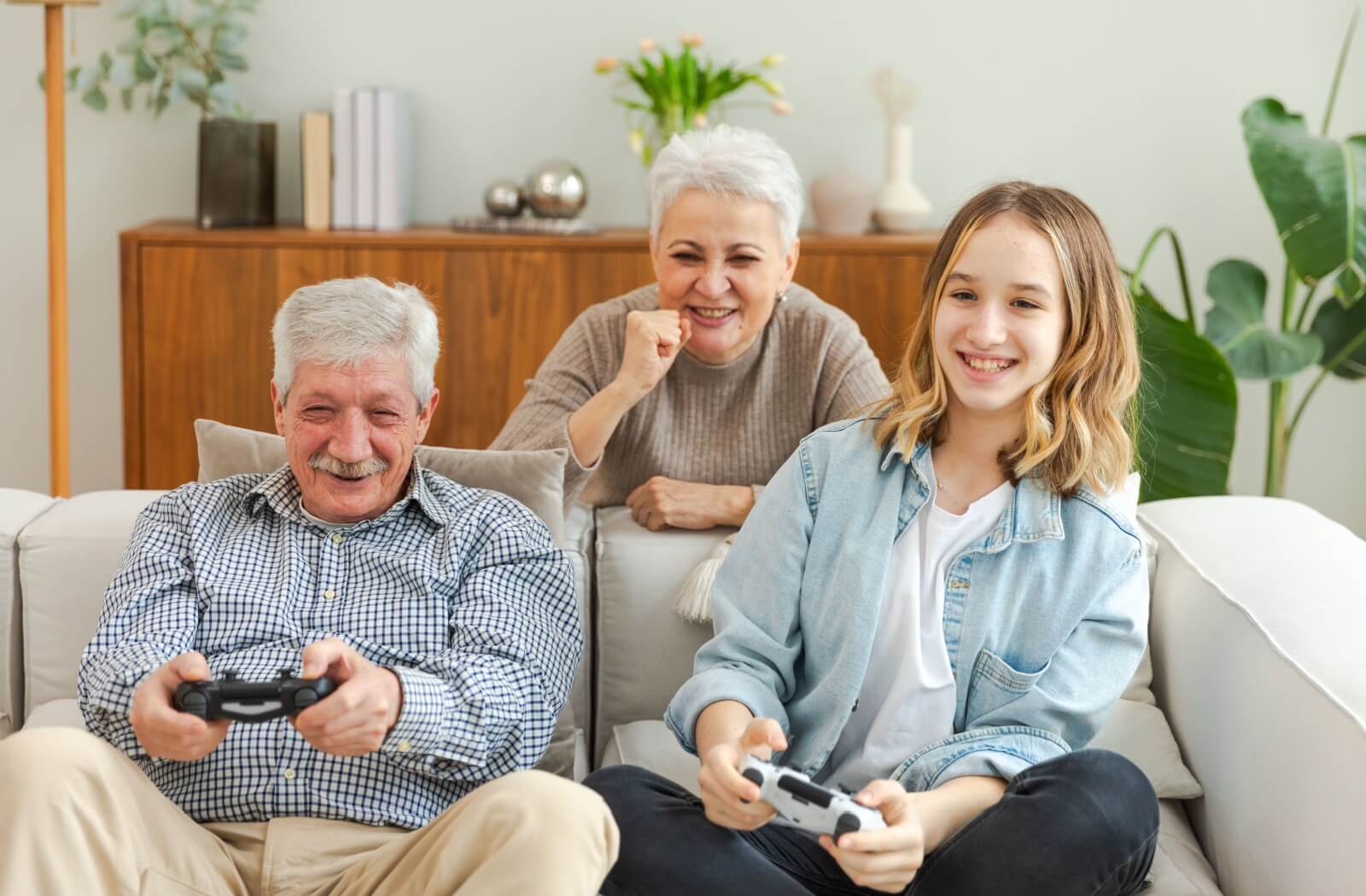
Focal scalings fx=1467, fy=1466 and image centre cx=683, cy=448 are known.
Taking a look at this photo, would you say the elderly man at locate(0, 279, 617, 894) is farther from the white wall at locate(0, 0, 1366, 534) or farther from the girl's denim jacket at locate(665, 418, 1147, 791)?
the white wall at locate(0, 0, 1366, 534)

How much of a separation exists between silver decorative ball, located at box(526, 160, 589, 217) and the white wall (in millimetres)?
209

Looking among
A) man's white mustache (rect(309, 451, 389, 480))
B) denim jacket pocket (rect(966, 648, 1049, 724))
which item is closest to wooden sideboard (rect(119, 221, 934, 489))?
man's white mustache (rect(309, 451, 389, 480))

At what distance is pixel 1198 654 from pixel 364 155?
2137 millimetres

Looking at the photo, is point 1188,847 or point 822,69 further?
point 822,69

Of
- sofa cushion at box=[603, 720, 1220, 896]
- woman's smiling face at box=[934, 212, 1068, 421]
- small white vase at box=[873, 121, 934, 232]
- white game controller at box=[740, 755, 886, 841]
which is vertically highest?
small white vase at box=[873, 121, 934, 232]

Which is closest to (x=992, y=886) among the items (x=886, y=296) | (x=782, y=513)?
(x=782, y=513)

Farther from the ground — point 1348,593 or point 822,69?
point 822,69

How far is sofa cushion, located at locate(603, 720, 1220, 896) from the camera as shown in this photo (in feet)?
5.28

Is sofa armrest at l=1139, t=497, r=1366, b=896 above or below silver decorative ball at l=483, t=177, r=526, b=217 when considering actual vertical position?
below

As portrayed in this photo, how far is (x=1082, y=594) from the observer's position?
162cm

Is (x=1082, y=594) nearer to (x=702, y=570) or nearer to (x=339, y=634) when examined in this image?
(x=702, y=570)

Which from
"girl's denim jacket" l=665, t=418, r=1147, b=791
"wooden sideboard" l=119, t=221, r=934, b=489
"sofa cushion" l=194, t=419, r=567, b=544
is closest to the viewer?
"girl's denim jacket" l=665, t=418, r=1147, b=791

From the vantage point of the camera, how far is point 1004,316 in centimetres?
161

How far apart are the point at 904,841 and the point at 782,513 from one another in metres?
0.43
